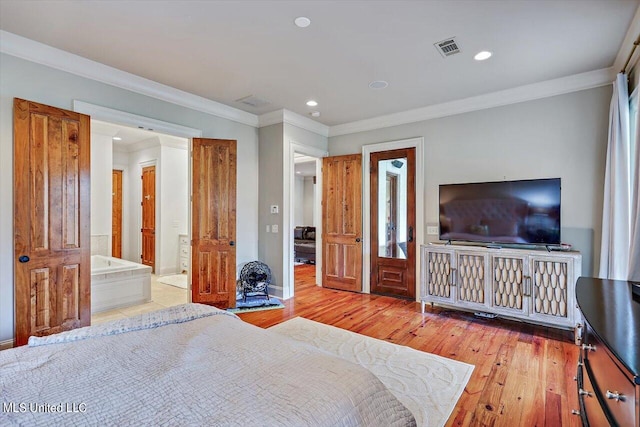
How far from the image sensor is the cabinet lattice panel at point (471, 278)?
3.77 meters

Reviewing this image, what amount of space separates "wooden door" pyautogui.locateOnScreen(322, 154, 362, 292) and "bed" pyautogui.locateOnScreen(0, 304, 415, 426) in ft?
12.3

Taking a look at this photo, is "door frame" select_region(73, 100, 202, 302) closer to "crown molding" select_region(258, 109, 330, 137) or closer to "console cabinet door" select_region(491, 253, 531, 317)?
"crown molding" select_region(258, 109, 330, 137)

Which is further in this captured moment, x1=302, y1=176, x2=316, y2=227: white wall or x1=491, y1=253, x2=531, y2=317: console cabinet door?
x1=302, y1=176, x2=316, y2=227: white wall

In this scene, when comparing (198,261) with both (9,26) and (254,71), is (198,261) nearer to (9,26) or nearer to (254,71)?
(254,71)

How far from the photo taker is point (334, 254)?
552 cm

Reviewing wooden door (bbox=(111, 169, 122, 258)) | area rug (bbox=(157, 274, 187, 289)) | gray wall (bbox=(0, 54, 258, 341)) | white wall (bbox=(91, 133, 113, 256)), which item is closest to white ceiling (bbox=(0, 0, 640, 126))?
gray wall (bbox=(0, 54, 258, 341))

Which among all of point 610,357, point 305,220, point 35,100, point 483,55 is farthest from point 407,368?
point 305,220

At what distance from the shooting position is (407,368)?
8.64 ft

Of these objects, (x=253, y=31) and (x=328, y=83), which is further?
(x=328, y=83)

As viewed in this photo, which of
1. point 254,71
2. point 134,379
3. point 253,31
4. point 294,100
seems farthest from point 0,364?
point 294,100

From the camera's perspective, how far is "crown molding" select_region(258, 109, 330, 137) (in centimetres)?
477

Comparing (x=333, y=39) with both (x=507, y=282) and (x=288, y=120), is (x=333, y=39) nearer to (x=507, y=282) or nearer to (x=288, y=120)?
(x=288, y=120)

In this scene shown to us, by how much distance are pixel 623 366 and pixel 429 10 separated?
2484 mm

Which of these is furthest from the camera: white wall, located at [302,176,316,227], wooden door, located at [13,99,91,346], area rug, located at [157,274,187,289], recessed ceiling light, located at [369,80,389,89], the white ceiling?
white wall, located at [302,176,316,227]
